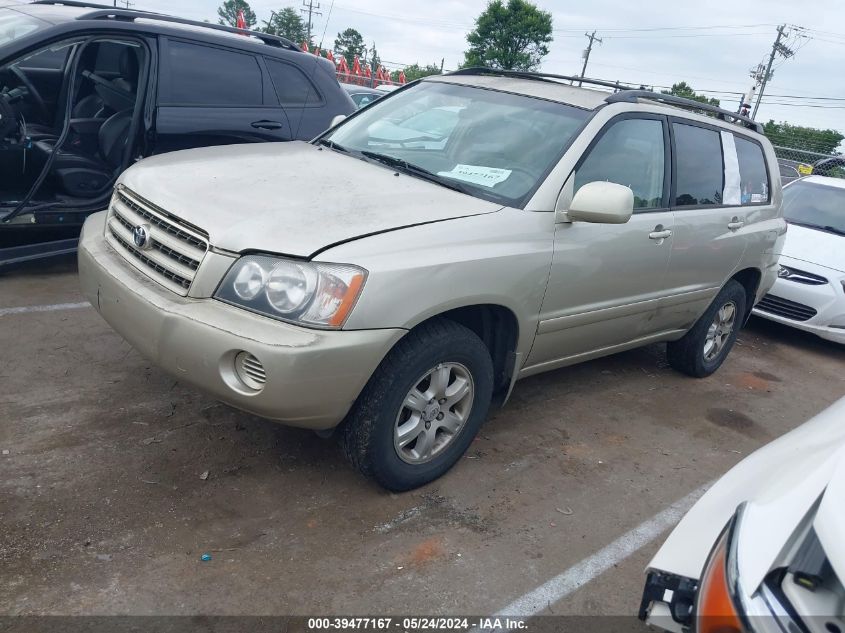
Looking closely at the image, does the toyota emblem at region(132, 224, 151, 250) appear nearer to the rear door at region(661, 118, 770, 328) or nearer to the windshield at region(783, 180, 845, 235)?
the rear door at region(661, 118, 770, 328)

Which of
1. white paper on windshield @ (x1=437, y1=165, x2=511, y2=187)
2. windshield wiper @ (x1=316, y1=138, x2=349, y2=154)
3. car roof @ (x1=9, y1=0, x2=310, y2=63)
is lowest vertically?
windshield wiper @ (x1=316, y1=138, x2=349, y2=154)

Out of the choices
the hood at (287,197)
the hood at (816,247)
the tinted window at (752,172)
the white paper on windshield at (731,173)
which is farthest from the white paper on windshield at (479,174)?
the hood at (816,247)

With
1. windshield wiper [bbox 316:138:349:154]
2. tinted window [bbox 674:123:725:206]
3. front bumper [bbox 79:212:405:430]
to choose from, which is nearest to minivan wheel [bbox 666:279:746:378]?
tinted window [bbox 674:123:725:206]

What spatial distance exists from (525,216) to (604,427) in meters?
1.58

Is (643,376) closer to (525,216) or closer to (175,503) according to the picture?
(525,216)

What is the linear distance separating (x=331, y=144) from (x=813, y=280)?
4.92 metres

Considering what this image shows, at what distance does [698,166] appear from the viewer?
4.61 metres

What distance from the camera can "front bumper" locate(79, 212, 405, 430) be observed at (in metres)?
2.68

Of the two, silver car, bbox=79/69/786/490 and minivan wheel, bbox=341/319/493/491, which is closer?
silver car, bbox=79/69/786/490

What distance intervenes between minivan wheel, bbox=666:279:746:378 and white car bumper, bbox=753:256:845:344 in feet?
5.71

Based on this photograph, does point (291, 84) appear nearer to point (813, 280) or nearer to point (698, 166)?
point (698, 166)

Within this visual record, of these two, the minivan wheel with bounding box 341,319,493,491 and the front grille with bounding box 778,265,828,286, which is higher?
the front grille with bounding box 778,265,828,286

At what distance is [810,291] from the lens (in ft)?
22.4

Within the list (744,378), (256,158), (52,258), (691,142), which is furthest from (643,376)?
(52,258)
